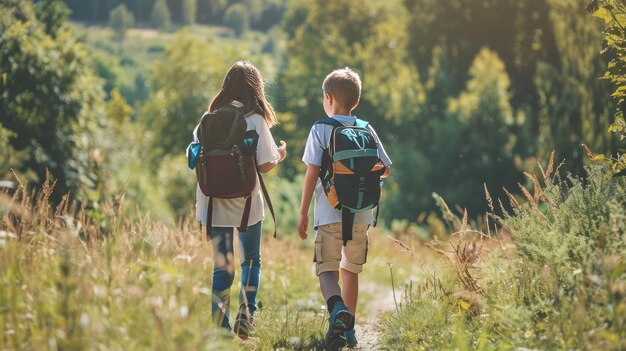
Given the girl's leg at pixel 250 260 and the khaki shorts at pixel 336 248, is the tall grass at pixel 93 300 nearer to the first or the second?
the girl's leg at pixel 250 260

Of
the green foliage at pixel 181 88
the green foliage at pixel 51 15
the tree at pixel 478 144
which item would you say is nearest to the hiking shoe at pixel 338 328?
the green foliage at pixel 51 15

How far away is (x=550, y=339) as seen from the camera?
380cm

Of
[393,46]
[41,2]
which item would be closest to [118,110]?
Answer: [393,46]

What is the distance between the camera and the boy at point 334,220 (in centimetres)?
520

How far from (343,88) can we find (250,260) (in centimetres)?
128

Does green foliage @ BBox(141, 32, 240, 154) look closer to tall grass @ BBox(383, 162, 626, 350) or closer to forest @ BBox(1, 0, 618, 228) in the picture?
forest @ BBox(1, 0, 618, 228)

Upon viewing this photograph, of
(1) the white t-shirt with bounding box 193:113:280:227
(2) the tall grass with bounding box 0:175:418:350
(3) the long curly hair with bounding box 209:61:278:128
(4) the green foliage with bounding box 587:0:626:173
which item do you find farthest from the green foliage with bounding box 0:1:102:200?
(4) the green foliage with bounding box 587:0:626:173

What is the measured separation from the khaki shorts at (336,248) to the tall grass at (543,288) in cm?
55

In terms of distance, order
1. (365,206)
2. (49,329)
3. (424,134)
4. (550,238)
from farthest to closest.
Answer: (424,134) < (365,206) < (550,238) < (49,329)

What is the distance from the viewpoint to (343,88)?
5.33m

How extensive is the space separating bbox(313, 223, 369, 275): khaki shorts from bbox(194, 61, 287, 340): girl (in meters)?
0.41

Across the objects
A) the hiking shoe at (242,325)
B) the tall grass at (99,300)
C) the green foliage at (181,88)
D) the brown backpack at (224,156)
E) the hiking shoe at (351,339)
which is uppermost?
the brown backpack at (224,156)

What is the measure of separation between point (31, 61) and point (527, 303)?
35.7 feet

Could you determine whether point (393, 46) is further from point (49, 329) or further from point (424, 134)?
point (49, 329)
